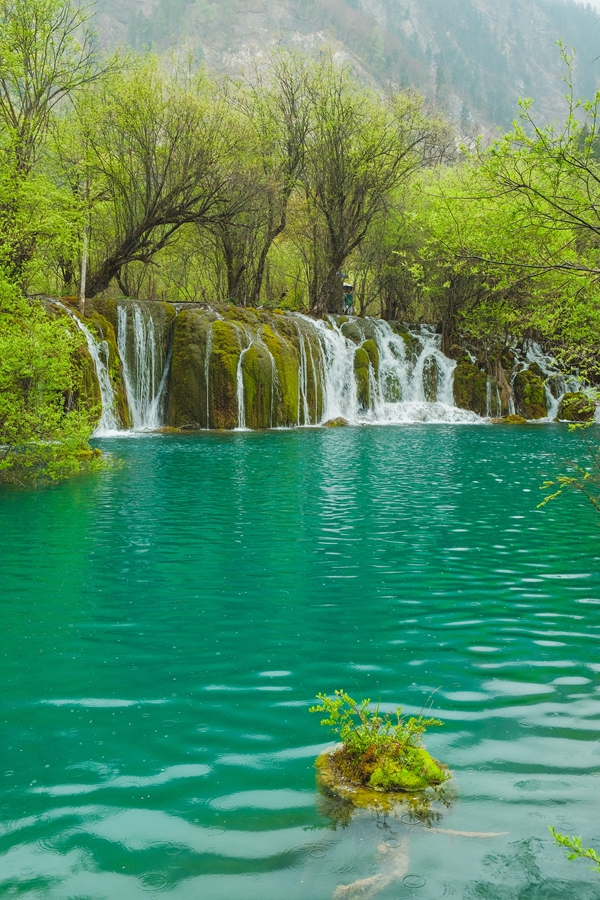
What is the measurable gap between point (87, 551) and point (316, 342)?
2633 centimetres

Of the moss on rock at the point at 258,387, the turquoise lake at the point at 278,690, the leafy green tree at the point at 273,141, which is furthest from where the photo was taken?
the leafy green tree at the point at 273,141

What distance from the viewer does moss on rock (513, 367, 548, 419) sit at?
42.1 m

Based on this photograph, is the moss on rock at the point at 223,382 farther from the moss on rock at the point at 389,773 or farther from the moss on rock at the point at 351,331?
the moss on rock at the point at 389,773

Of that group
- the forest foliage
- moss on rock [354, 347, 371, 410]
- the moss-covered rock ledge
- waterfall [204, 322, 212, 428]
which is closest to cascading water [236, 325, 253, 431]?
waterfall [204, 322, 212, 428]

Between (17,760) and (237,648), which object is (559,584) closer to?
(237,648)

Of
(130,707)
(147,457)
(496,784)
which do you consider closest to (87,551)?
(130,707)

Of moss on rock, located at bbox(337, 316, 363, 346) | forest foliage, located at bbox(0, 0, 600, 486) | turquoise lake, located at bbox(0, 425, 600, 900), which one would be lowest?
turquoise lake, located at bbox(0, 425, 600, 900)

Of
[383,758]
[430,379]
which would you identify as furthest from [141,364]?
[383,758]

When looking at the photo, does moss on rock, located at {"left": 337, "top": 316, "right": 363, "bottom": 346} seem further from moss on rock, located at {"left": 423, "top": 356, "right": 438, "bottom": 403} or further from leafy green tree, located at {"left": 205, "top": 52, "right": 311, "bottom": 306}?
leafy green tree, located at {"left": 205, "top": 52, "right": 311, "bottom": 306}

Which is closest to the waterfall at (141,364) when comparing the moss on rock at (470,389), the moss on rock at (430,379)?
the moss on rock at (430,379)

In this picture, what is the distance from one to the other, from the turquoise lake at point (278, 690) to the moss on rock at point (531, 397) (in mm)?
30895

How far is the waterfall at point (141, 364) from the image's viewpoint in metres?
29.7

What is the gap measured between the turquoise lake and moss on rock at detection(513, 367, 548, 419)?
101ft

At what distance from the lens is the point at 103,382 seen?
→ 2786 centimetres
